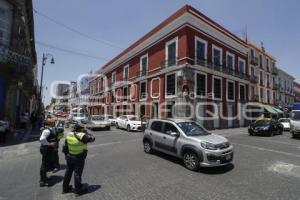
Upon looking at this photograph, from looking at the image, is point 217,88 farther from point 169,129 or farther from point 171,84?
point 169,129

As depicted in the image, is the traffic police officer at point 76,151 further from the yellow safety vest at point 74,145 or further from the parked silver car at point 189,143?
the parked silver car at point 189,143

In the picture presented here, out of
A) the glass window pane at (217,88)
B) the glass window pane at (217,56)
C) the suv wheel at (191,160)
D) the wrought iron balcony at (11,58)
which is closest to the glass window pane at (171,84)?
the glass window pane at (217,88)

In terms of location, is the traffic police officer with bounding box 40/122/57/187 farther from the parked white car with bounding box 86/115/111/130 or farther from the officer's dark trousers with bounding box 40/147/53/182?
the parked white car with bounding box 86/115/111/130

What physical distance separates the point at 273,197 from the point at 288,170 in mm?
2976

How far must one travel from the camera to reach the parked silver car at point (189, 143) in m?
6.54

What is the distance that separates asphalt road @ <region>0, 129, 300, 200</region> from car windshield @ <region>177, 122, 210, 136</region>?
1.24 meters

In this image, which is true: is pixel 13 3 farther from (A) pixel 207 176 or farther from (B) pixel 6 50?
(A) pixel 207 176

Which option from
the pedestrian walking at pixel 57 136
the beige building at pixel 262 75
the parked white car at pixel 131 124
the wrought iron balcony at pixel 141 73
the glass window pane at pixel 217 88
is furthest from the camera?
the beige building at pixel 262 75

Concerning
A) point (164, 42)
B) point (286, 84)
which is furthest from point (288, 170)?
point (286, 84)

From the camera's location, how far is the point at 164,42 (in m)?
23.4

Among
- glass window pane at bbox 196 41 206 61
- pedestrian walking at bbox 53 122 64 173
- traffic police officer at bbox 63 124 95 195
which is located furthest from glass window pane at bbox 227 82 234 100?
traffic police officer at bbox 63 124 95 195

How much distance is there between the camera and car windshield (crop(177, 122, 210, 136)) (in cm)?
761

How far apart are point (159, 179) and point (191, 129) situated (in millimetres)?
2664

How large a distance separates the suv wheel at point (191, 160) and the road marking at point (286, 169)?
2.68 metres
